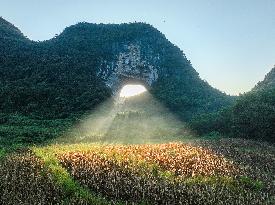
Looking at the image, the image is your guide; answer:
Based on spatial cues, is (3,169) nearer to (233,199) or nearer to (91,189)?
(91,189)

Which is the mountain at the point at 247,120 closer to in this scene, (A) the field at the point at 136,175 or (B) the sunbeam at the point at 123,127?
(B) the sunbeam at the point at 123,127

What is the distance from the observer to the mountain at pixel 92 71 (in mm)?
48750

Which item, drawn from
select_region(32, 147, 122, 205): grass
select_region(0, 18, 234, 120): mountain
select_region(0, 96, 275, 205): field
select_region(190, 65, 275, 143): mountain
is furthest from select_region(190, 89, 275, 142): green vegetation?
select_region(32, 147, 122, 205): grass

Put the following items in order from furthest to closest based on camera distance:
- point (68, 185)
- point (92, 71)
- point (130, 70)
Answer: point (130, 70) < point (92, 71) < point (68, 185)

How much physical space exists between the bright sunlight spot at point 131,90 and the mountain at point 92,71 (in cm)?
95

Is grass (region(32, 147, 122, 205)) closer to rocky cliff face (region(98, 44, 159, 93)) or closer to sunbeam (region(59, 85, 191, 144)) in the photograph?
sunbeam (region(59, 85, 191, 144))

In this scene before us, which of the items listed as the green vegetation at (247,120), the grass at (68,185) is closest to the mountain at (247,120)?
the green vegetation at (247,120)

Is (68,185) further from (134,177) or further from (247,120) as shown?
(247,120)

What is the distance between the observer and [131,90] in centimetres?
6525

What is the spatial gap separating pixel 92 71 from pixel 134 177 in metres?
48.3

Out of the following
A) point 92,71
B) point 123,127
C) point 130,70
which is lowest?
point 123,127

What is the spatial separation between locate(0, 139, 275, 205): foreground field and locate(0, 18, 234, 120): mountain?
23.7m

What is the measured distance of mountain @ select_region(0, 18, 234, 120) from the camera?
48750 millimetres

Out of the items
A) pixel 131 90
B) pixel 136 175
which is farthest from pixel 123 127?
pixel 131 90
